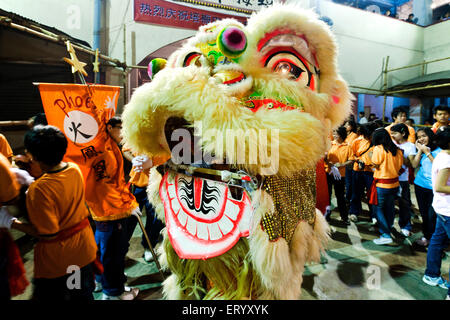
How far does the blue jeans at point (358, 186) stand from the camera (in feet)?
12.9

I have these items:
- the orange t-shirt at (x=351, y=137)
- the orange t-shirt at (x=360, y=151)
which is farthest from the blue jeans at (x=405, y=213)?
the orange t-shirt at (x=351, y=137)

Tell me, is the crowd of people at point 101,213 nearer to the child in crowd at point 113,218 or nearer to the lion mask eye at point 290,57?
the child in crowd at point 113,218

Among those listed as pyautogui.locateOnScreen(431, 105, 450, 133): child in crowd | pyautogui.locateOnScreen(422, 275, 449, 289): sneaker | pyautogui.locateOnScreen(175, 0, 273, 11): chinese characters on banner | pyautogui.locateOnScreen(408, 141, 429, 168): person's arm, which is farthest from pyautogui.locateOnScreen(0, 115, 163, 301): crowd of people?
pyautogui.locateOnScreen(175, 0, 273, 11): chinese characters on banner

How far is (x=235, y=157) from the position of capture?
962 mm

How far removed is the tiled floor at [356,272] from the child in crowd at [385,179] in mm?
279

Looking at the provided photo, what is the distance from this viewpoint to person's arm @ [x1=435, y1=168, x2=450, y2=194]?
204cm

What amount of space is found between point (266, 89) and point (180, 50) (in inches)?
23.1

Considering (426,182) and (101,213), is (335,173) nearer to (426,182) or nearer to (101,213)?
(426,182)

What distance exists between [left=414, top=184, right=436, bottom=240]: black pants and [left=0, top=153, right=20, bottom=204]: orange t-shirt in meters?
4.06

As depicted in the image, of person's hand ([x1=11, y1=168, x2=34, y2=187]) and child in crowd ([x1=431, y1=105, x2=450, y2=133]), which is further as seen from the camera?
child in crowd ([x1=431, y1=105, x2=450, y2=133])

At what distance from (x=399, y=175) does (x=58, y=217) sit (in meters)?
A: 4.01

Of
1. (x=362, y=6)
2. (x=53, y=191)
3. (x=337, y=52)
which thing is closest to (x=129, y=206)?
→ (x=53, y=191)

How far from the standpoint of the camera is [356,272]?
8.41 feet

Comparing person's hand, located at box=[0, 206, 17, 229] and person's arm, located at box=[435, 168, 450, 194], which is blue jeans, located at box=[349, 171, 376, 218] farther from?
person's hand, located at box=[0, 206, 17, 229]
